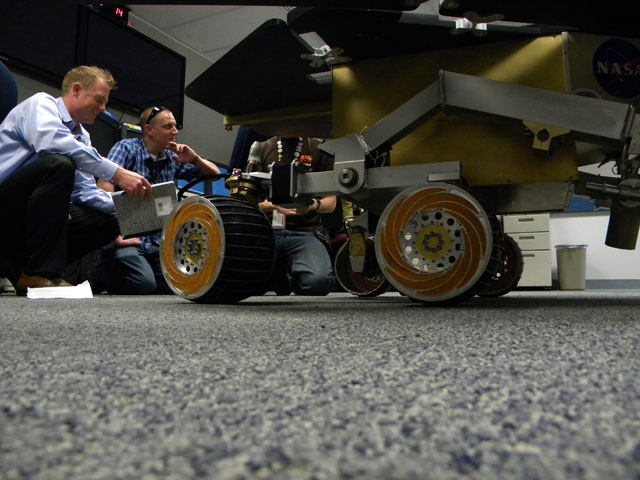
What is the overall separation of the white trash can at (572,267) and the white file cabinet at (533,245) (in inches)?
8.4

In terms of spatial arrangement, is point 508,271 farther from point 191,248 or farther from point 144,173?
point 144,173

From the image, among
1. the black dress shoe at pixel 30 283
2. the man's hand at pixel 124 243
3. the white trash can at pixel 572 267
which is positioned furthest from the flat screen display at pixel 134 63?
the white trash can at pixel 572 267

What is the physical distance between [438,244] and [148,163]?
1.62 metres

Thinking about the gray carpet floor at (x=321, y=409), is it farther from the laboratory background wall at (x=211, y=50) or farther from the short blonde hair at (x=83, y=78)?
the laboratory background wall at (x=211, y=50)

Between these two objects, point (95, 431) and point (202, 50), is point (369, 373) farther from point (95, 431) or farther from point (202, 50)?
point (202, 50)

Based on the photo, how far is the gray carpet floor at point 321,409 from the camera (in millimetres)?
168

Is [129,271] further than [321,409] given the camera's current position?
Yes

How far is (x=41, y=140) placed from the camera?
1533 mm

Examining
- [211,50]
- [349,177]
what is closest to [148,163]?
[349,177]

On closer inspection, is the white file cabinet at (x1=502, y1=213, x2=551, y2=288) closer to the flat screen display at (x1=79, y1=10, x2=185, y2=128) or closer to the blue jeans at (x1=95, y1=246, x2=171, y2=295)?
the blue jeans at (x1=95, y1=246, x2=171, y2=295)

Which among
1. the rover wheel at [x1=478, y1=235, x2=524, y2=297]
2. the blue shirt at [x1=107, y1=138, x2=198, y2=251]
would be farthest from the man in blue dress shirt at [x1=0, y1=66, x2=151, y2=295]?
the rover wheel at [x1=478, y1=235, x2=524, y2=297]

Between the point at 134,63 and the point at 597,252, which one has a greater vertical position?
the point at 134,63

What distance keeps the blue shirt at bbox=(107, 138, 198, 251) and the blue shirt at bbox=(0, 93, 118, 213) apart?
420 mm

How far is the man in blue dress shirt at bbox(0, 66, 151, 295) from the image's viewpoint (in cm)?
149
